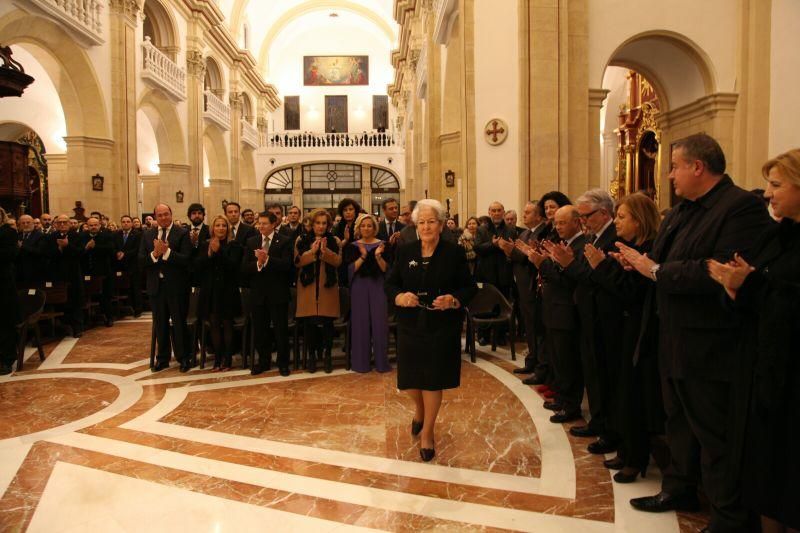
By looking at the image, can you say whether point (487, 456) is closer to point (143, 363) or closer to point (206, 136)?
point (143, 363)

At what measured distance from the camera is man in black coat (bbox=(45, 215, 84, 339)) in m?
7.82

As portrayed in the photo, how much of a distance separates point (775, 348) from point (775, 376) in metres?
0.11

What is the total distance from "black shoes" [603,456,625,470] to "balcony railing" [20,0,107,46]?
1257cm

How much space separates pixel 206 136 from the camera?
910 inches

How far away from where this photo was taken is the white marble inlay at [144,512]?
2.92 metres

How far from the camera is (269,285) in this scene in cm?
591

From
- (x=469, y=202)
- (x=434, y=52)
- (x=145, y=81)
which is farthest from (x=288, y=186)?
(x=469, y=202)

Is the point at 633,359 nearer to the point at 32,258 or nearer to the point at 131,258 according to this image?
the point at 32,258

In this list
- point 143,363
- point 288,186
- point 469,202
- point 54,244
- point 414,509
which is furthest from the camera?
point 288,186

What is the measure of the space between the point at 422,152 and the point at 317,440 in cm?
1386

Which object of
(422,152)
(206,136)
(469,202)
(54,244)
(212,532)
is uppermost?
(206,136)

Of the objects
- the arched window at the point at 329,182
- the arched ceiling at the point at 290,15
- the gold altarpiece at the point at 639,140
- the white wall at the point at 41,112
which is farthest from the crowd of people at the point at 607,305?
the arched ceiling at the point at 290,15

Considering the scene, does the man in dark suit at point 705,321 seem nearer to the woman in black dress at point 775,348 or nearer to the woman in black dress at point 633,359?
the woman in black dress at point 775,348

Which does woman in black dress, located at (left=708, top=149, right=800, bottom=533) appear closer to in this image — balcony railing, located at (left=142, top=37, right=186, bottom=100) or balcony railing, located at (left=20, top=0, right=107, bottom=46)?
balcony railing, located at (left=20, top=0, right=107, bottom=46)
